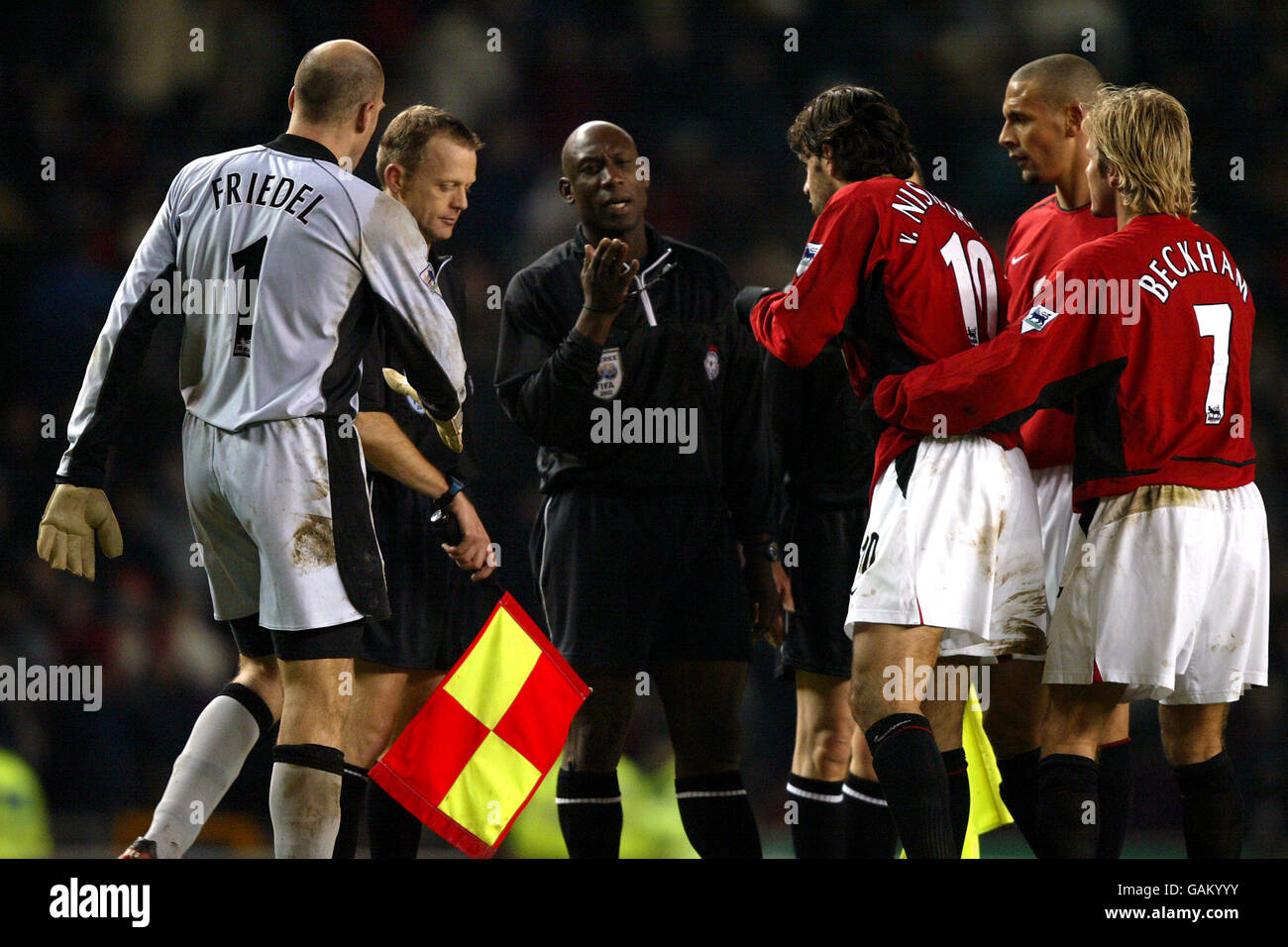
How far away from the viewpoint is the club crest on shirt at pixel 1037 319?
295cm

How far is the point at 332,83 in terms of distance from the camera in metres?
3.17

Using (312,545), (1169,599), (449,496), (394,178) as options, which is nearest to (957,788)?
(1169,599)

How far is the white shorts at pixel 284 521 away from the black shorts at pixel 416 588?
2.18ft

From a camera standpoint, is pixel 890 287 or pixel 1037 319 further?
pixel 890 287

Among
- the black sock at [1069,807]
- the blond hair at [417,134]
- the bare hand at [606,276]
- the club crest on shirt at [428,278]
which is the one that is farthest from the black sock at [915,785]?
the blond hair at [417,134]

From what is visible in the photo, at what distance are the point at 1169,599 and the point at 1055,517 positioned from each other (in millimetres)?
Result: 521

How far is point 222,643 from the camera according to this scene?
211 inches

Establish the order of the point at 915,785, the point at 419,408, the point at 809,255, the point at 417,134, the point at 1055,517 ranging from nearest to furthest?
the point at 915,785, the point at 809,255, the point at 1055,517, the point at 419,408, the point at 417,134

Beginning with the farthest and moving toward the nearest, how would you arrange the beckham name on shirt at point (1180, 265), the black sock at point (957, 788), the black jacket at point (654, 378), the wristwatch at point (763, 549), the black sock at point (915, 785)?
1. the wristwatch at point (763, 549)
2. the black jacket at point (654, 378)
3. the black sock at point (957, 788)
4. the beckham name on shirt at point (1180, 265)
5. the black sock at point (915, 785)

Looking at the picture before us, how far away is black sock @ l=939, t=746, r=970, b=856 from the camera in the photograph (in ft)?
10.6

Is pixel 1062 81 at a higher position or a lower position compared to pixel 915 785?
higher

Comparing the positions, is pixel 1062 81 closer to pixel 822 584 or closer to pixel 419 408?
pixel 822 584

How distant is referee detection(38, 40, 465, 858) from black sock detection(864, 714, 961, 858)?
1146mm

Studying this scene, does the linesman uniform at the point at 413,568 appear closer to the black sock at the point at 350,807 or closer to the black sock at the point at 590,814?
the black sock at the point at 350,807
